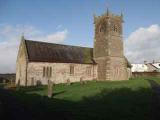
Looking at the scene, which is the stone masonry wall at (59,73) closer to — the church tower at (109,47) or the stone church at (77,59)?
the stone church at (77,59)

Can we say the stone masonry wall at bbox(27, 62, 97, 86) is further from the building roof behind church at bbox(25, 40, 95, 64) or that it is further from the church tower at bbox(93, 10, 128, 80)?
the church tower at bbox(93, 10, 128, 80)

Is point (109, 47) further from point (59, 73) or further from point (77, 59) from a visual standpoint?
point (59, 73)

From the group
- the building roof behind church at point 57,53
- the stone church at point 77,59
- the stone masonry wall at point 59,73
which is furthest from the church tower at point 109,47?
the stone masonry wall at point 59,73

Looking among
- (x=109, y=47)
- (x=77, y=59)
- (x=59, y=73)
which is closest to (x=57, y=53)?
(x=59, y=73)

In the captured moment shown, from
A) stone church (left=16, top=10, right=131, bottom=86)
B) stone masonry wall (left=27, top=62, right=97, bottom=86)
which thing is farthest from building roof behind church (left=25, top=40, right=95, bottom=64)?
stone masonry wall (left=27, top=62, right=97, bottom=86)

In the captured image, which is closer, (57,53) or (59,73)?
(59,73)

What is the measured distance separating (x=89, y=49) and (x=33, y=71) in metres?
18.1

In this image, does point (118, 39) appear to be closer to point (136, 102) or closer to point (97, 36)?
point (97, 36)

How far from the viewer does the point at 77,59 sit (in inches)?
2045

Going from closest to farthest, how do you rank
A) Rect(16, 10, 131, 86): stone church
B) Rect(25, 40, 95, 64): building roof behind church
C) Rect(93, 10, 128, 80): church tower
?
Rect(16, 10, 131, 86): stone church, Rect(25, 40, 95, 64): building roof behind church, Rect(93, 10, 128, 80): church tower

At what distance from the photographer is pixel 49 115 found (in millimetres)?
13844

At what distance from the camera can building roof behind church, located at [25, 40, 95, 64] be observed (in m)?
46.2

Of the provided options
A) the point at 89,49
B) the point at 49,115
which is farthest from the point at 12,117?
the point at 89,49

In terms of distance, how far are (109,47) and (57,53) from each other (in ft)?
36.8
